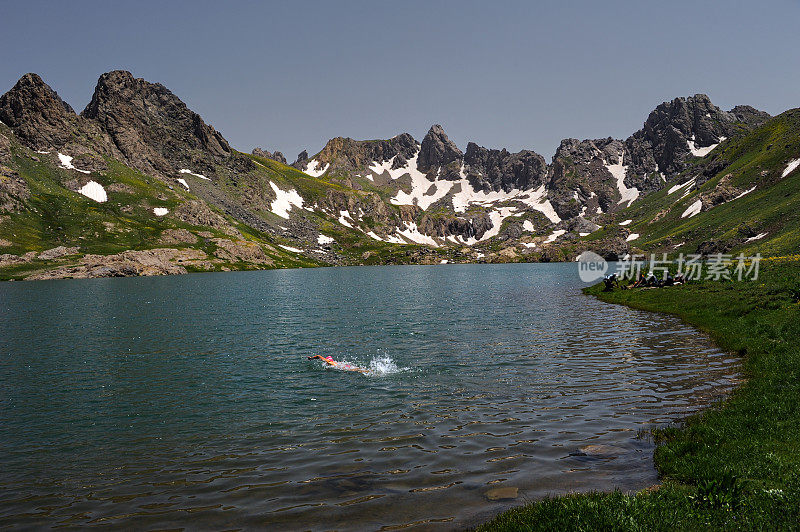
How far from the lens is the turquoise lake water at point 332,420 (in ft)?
46.4

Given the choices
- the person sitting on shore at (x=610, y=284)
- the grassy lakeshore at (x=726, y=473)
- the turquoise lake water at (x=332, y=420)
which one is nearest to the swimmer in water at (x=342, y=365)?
the turquoise lake water at (x=332, y=420)

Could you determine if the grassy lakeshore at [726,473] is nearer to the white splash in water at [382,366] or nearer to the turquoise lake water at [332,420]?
the turquoise lake water at [332,420]

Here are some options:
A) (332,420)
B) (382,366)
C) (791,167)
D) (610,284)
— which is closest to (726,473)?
(332,420)

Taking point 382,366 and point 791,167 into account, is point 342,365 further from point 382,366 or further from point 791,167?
point 791,167

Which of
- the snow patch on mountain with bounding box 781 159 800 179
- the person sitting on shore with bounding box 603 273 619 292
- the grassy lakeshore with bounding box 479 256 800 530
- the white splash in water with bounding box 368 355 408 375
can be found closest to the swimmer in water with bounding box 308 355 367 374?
the white splash in water with bounding box 368 355 408 375

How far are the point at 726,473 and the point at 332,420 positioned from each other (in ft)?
53.1

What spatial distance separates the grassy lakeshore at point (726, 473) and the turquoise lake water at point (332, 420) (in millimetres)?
1367

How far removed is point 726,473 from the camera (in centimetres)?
1202

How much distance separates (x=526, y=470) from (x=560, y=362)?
60.7 feet

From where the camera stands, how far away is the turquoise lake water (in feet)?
46.4

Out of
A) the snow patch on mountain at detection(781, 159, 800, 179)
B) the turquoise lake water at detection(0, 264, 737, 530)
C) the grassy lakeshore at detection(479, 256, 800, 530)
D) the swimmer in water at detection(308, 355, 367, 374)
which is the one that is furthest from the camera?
the snow patch on mountain at detection(781, 159, 800, 179)

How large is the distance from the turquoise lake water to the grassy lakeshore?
137 cm

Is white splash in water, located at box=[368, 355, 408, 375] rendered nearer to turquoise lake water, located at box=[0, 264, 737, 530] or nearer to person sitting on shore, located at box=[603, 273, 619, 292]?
turquoise lake water, located at box=[0, 264, 737, 530]

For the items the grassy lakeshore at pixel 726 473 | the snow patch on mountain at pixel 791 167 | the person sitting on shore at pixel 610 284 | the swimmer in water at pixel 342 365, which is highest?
the snow patch on mountain at pixel 791 167
